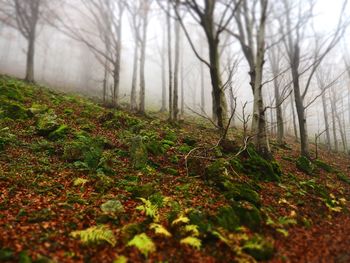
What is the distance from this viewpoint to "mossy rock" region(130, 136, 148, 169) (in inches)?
273

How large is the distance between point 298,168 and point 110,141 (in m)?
6.51

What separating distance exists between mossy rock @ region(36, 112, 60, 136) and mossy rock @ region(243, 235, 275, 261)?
6.90 meters

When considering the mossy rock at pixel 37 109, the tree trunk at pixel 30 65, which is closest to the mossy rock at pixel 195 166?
the mossy rock at pixel 37 109

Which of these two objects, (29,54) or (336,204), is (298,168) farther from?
(29,54)

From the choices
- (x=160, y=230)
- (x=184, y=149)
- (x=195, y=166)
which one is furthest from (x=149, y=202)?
(x=184, y=149)

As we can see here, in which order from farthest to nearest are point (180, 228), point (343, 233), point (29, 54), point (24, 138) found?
point (29, 54) < point (24, 138) < point (343, 233) < point (180, 228)

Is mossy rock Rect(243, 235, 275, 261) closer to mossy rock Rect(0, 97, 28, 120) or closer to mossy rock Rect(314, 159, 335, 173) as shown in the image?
mossy rock Rect(314, 159, 335, 173)

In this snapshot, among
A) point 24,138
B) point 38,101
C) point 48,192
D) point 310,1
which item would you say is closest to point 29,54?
point 38,101

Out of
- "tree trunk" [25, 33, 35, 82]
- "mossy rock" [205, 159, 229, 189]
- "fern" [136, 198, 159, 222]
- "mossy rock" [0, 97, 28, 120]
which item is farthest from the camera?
"tree trunk" [25, 33, 35, 82]

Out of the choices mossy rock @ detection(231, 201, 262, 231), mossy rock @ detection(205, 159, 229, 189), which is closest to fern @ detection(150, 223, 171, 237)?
mossy rock @ detection(231, 201, 262, 231)

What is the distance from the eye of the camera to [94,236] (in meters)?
3.82

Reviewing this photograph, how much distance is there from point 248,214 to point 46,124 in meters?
6.92

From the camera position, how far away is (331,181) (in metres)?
8.06

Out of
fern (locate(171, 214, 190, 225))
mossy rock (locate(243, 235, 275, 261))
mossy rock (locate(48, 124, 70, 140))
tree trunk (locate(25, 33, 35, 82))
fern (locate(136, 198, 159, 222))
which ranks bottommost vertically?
mossy rock (locate(243, 235, 275, 261))
